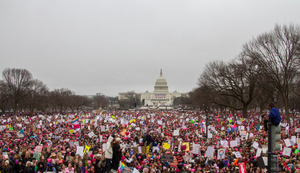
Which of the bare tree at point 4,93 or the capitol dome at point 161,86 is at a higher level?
the capitol dome at point 161,86

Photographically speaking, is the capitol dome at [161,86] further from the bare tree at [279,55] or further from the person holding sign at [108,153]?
the person holding sign at [108,153]

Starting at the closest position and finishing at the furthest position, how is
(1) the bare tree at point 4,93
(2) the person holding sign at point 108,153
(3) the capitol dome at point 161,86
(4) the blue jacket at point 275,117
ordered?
(4) the blue jacket at point 275,117
(2) the person holding sign at point 108,153
(1) the bare tree at point 4,93
(3) the capitol dome at point 161,86

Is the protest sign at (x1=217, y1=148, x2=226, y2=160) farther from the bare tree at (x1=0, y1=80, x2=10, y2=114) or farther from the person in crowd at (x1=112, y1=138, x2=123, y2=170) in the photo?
the bare tree at (x1=0, y1=80, x2=10, y2=114)

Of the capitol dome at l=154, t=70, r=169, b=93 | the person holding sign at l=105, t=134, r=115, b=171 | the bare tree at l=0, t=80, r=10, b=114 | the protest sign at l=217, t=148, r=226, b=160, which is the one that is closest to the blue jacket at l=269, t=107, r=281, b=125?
the protest sign at l=217, t=148, r=226, b=160

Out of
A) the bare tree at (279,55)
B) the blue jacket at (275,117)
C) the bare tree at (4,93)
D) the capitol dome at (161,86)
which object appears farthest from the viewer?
the capitol dome at (161,86)

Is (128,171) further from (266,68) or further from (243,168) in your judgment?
(266,68)

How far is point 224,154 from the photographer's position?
10.8m

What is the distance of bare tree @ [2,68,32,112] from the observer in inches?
2127

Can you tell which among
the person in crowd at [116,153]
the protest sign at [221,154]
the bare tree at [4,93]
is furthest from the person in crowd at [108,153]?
the bare tree at [4,93]

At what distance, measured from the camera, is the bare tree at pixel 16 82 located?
5403 cm

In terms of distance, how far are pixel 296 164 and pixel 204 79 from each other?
33.0 m

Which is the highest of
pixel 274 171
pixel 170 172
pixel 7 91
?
pixel 7 91

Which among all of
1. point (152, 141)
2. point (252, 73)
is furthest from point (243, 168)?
point (252, 73)

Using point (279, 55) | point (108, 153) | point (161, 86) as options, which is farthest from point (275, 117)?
point (161, 86)
